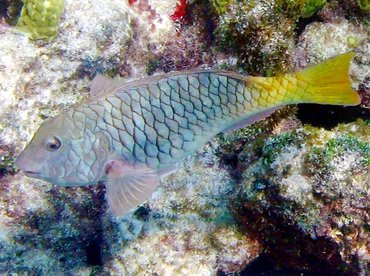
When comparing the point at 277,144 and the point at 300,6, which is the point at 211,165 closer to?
the point at 277,144

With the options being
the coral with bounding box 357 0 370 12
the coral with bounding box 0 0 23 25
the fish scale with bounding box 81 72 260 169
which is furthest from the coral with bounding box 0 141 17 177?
the coral with bounding box 357 0 370 12

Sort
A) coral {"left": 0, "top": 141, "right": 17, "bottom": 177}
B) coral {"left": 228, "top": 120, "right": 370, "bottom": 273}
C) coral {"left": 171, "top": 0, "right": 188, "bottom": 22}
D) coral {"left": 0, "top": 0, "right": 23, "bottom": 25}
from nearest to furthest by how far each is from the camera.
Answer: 1. coral {"left": 228, "top": 120, "right": 370, "bottom": 273}
2. coral {"left": 0, "top": 141, "right": 17, "bottom": 177}
3. coral {"left": 171, "top": 0, "right": 188, "bottom": 22}
4. coral {"left": 0, "top": 0, "right": 23, "bottom": 25}

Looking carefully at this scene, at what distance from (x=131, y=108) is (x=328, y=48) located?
8.98ft

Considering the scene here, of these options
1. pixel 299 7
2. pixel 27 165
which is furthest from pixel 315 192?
pixel 27 165

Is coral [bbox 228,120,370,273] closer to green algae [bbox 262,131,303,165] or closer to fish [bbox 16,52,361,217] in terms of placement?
green algae [bbox 262,131,303,165]

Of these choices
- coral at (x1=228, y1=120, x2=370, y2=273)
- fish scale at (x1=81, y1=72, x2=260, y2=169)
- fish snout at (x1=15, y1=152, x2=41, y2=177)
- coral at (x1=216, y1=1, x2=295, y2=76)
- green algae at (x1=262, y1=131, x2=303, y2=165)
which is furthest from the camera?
coral at (x1=216, y1=1, x2=295, y2=76)

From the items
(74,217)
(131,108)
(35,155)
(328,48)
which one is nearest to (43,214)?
(74,217)

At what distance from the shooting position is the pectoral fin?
9.89 ft

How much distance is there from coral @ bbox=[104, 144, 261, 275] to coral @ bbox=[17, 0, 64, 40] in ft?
8.14

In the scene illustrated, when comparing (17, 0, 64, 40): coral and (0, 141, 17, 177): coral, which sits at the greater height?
(17, 0, 64, 40): coral

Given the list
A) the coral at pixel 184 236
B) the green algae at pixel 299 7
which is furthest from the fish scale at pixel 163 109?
the green algae at pixel 299 7

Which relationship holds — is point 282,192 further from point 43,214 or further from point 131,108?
point 43,214

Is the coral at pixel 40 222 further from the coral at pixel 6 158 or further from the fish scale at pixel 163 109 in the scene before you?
the fish scale at pixel 163 109

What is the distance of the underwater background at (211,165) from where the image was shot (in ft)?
12.0
